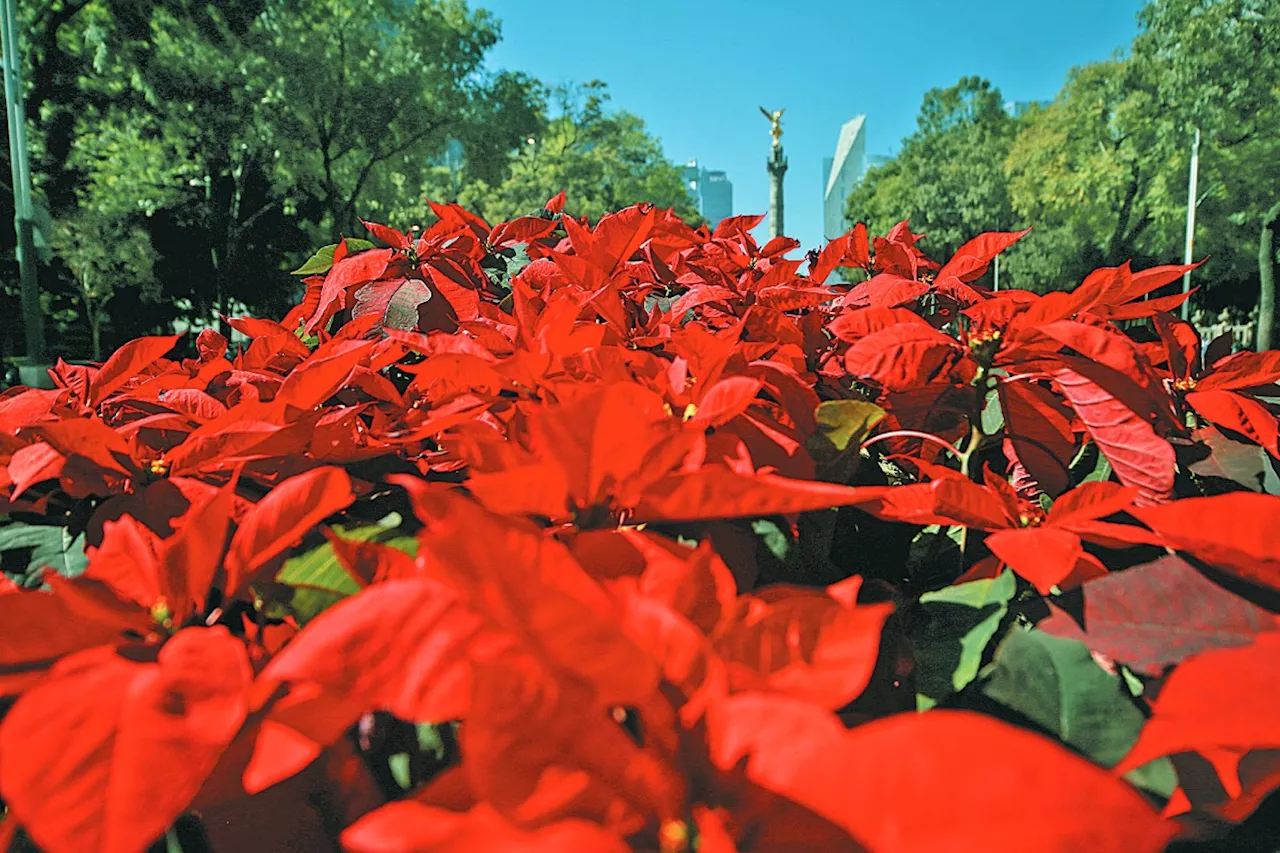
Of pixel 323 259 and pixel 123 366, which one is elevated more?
pixel 323 259

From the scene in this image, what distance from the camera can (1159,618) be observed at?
0.41 m

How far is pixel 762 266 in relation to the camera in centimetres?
118

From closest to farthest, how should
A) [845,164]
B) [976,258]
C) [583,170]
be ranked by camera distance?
[976,258]
[583,170]
[845,164]

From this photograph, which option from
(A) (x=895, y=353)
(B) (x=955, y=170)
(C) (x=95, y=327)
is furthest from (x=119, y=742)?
(B) (x=955, y=170)

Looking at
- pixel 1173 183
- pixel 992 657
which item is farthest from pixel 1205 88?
pixel 992 657

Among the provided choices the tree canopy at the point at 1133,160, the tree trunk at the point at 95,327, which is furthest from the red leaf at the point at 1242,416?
the tree trunk at the point at 95,327

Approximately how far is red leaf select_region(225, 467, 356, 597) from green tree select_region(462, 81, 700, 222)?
2420 cm

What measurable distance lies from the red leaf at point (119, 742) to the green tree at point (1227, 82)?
18.0 meters

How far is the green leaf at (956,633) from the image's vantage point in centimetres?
47

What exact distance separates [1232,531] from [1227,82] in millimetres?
21356

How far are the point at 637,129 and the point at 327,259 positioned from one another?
111ft

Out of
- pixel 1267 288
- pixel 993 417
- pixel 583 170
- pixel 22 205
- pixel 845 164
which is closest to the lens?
pixel 993 417

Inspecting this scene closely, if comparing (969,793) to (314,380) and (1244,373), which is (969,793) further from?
(1244,373)

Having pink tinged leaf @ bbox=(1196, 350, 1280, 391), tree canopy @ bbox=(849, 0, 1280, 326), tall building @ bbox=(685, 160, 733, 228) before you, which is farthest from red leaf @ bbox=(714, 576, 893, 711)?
tall building @ bbox=(685, 160, 733, 228)
